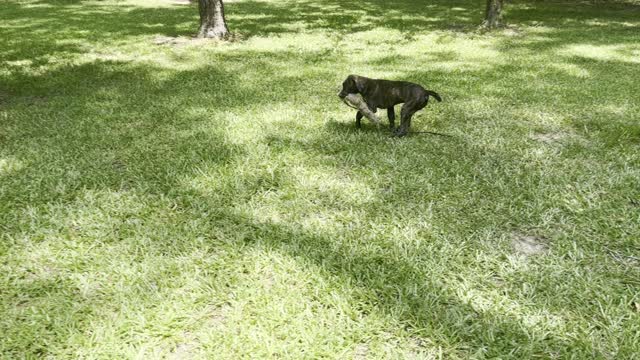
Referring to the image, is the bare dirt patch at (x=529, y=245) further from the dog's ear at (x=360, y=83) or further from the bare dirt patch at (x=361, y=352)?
the dog's ear at (x=360, y=83)

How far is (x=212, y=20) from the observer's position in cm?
1195

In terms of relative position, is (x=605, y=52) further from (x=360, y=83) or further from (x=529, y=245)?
(x=529, y=245)

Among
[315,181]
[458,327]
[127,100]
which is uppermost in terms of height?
[127,100]

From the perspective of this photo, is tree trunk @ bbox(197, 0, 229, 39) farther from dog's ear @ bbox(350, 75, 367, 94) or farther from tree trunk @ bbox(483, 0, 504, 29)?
dog's ear @ bbox(350, 75, 367, 94)

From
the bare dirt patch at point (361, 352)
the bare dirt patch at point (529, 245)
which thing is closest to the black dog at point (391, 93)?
the bare dirt patch at point (529, 245)

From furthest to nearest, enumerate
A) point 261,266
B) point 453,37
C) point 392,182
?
point 453,37
point 392,182
point 261,266

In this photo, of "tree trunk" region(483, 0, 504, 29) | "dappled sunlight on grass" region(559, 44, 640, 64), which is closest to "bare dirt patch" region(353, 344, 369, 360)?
"dappled sunlight on grass" region(559, 44, 640, 64)

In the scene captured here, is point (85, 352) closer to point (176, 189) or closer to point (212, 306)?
point (212, 306)

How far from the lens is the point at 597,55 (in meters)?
10.4

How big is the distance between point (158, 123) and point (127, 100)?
1407 millimetres

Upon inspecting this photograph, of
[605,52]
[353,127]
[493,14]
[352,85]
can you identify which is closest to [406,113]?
[352,85]

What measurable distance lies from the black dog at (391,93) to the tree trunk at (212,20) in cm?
774

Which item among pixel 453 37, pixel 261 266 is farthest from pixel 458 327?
pixel 453 37

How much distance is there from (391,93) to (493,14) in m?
9.88
